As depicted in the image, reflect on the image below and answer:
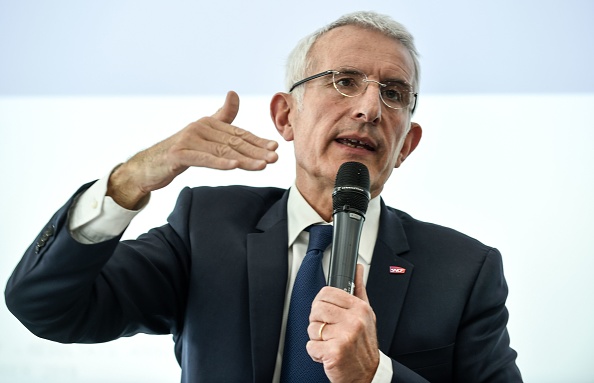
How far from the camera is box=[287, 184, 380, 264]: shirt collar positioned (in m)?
2.45

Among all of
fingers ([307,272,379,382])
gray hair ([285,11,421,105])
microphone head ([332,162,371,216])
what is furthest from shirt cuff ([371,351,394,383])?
gray hair ([285,11,421,105])

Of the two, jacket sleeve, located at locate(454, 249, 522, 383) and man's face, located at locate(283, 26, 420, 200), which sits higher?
man's face, located at locate(283, 26, 420, 200)

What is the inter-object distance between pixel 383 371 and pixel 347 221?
1.35ft

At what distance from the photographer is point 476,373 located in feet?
7.57

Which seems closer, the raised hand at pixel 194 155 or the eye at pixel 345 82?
the raised hand at pixel 194 155

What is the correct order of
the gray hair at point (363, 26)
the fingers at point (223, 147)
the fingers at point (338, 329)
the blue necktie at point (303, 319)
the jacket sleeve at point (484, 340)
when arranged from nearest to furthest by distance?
1. the fingers at point (338, 329)
2. the fingers at point (223, 147)
3. the blue necktie at point (303, 319)
4. the jacket sleeve at point (484, 340)
5. the gray hair at point (363, 26)

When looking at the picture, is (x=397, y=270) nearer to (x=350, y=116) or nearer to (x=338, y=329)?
(x=350, y=116)

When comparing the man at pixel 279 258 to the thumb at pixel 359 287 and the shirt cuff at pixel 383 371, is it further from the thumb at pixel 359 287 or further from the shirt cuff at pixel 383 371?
the thumb at pixel 359 287

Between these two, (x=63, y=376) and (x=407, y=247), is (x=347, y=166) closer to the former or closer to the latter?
(x=407, y=247)

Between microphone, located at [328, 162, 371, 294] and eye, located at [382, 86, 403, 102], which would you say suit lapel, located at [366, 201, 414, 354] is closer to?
eye, located at [382, 86, 403, 102]

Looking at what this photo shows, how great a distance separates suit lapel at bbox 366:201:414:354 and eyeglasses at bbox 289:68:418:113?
405 millimetres

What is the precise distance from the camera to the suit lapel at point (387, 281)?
2254mm

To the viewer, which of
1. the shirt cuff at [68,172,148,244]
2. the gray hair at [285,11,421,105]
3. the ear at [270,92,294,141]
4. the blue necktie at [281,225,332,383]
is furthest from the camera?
the ear at [270,92,294,141]

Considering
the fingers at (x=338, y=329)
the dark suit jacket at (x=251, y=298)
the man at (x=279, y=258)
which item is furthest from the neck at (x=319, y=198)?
the fingers at (x=338, y=329)
